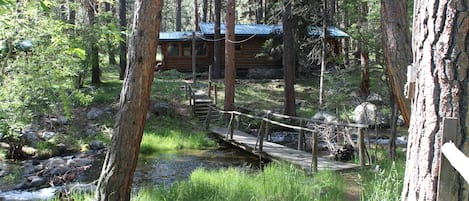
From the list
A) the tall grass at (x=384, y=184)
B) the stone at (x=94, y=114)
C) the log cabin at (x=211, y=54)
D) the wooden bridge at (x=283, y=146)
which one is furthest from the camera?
the log cabin at (x=211, y=54)

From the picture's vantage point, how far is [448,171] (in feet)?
6.95

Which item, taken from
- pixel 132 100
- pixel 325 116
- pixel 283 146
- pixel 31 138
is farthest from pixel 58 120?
pixel 132 100

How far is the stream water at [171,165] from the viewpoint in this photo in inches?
332

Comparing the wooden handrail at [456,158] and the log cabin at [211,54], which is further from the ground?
the log cabin at [211,54]

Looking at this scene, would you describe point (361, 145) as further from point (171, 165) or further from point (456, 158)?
point (456, 158)

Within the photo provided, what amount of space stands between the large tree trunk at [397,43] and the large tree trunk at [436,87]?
10.0 ft

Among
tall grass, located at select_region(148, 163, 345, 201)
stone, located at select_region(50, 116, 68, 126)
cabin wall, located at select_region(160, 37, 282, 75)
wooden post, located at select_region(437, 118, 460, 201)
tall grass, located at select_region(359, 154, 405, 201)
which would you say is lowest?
stone, located at select_region(50, 116, 68, 126)

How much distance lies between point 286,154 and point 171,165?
307 cm

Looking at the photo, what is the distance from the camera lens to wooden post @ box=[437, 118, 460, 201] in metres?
2.10

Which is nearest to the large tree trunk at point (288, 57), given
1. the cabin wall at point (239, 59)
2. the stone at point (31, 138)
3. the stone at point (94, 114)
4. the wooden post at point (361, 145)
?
the stone at point (94, 114)

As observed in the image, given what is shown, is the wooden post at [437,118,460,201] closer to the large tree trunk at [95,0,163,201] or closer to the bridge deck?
the large tree trunk at [95,0,163,201]

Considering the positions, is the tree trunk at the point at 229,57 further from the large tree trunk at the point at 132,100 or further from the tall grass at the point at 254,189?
the large tree trunk at the point at 132,100

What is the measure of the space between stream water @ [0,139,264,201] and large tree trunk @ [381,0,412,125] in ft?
12.2

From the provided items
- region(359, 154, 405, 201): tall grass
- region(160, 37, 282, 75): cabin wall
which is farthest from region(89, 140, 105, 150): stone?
region(160, 37, 282, 75): cabin wall
